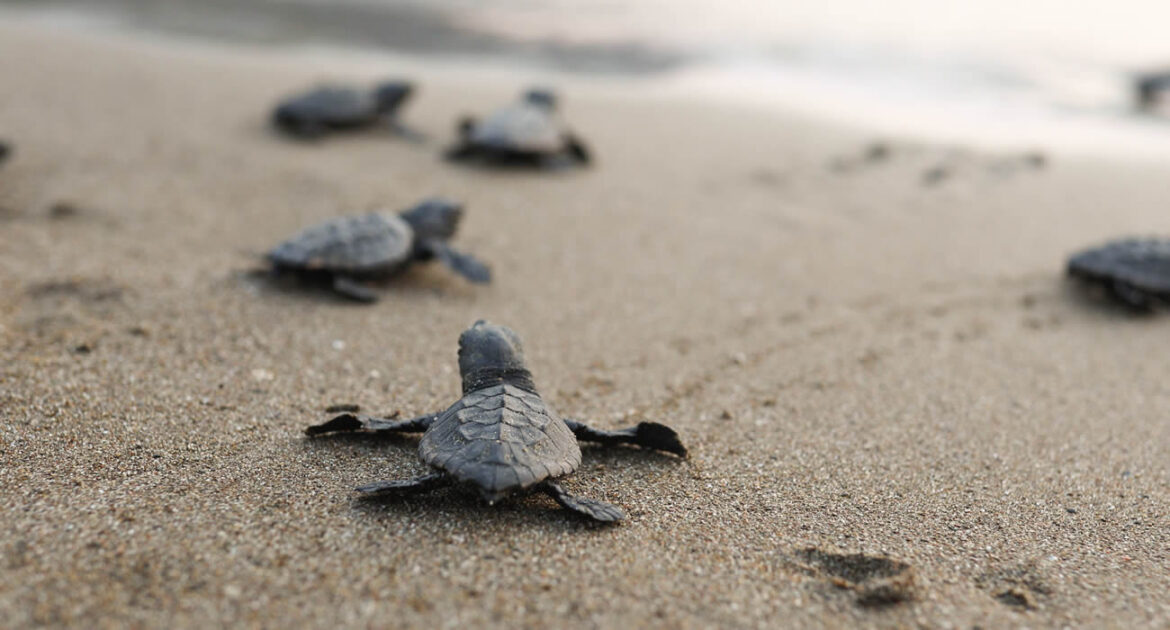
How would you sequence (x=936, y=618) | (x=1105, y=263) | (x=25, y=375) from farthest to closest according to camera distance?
(x=1105, y=263) < (x=25, y=375) < (x=936, y=618)

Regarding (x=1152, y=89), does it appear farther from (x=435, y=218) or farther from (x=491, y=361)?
(x=491, y=361)

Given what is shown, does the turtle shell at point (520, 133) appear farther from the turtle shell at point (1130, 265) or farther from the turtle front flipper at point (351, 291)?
the turtle shell at point (1130, 265)

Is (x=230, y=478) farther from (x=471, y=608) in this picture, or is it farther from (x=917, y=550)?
(x=917, y=550)

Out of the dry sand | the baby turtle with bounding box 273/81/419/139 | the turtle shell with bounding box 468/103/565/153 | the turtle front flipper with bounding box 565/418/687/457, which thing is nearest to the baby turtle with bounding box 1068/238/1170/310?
the dry sand

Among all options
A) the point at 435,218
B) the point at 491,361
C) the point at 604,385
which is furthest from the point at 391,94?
the point at 491,361

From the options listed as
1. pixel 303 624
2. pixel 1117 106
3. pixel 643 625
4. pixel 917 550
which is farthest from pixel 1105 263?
pixel 1117 106

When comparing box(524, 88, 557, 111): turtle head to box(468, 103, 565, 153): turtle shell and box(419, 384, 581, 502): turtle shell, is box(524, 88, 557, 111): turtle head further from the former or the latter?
box(419, 384, 581, 502): turtle shell

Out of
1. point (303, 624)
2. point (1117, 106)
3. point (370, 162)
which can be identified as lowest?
point (303, 624)
